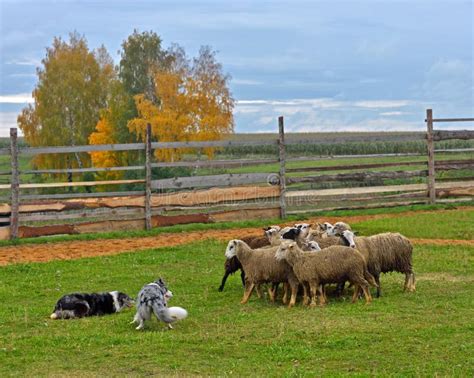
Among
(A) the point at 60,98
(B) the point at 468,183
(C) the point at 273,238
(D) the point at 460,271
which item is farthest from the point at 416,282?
(A) the point at 60,98

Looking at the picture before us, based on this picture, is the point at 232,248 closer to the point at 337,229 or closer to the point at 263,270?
the point at 263,270

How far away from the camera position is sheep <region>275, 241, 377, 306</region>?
11.0 m

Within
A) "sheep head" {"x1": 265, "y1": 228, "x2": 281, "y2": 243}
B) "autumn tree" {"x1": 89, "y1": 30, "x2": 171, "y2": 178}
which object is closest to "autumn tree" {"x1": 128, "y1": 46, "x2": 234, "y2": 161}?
"autumn tree" {"x1": 89, "y1": 30, "x2": 171, "y2": 178}

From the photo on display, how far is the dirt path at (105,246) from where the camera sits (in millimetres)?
16688

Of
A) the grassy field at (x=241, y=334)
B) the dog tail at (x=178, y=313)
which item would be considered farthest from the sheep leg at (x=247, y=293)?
the dog tail at (x=178, y=313)

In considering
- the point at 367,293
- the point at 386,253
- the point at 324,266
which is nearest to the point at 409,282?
Result: the point at 386,253

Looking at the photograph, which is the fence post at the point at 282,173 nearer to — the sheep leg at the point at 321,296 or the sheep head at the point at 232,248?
the sheep head at the point at 232,248

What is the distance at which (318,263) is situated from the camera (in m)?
11.1

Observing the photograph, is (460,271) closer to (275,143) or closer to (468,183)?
(275,143)

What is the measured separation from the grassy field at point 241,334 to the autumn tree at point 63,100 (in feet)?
119

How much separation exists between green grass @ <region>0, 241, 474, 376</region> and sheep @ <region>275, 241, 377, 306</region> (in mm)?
321

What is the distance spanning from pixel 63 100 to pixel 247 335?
42.4 metres

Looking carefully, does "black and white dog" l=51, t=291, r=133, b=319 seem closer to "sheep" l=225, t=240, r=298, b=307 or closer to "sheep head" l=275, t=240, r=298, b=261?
"sheep" l=225, t=240, r=298, b=307

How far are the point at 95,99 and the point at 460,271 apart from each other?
4146 centimetres
